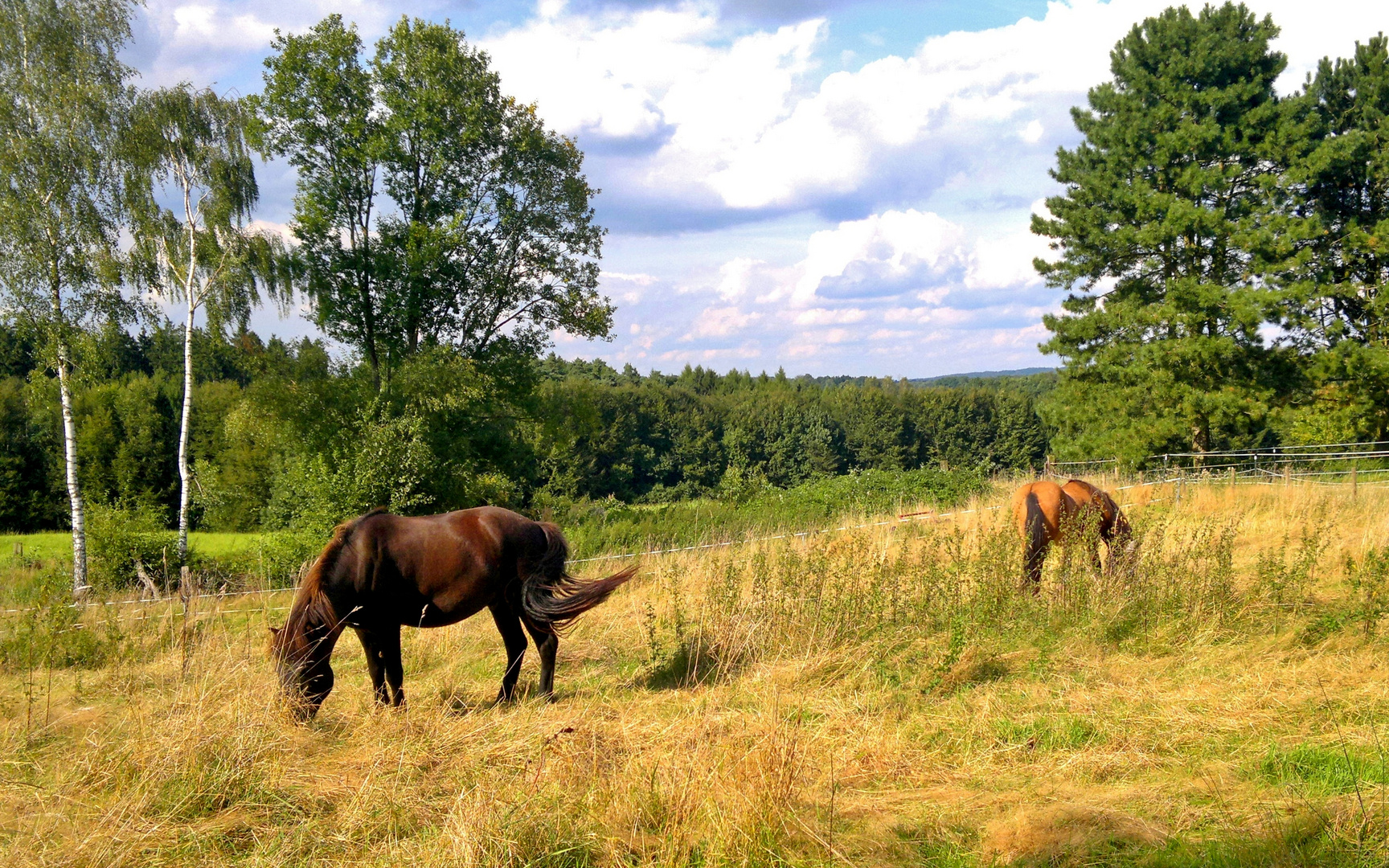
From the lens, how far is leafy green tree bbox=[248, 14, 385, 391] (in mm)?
20922

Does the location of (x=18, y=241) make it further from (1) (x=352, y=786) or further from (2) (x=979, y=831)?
(2) (x=979, y=831)

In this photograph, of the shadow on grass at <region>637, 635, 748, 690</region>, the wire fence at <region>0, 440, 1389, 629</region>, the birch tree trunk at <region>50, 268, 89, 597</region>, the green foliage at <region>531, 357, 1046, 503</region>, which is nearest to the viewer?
the shadow on grass at <region>637, 635, 748, 690</region>

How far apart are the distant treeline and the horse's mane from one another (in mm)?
9281

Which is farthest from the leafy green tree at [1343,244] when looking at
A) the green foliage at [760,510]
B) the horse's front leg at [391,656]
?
the horse's front leg at [391,656]

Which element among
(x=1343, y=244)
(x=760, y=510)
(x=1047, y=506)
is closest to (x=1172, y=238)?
(x=1343, y=244)

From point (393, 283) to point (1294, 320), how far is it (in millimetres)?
23914

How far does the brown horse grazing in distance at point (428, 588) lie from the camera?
5.75 meters

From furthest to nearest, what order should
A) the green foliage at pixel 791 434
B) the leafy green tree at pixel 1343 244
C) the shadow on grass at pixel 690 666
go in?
the green foliage at pixel 791 434 → the leafy green tree at pixel 1343 244 → the shadow on grass at pixel 690 666

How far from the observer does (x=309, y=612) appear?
5750 millimetres

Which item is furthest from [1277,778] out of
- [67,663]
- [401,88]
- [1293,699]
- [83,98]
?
[401,88]

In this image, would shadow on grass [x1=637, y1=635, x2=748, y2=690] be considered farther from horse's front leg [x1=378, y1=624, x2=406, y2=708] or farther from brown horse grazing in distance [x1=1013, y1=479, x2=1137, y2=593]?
Answer: brown horse grazing in distance [x1=1013, y1=479, x2=1137, y2=593]

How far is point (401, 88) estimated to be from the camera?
870 inches

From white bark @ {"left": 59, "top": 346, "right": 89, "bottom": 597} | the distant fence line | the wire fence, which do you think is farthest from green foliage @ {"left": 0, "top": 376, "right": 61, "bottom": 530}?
the distant fence line

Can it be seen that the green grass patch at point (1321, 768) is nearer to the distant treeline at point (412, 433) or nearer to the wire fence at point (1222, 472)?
the wire fence at point (1222, 472)
